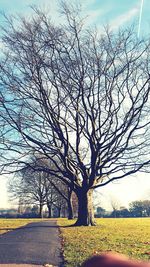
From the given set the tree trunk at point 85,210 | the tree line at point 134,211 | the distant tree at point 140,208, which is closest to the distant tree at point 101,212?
the tree line at point 134,211

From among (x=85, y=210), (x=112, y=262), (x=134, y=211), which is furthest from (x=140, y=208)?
(x=112, y=262)

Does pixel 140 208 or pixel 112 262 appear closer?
pixel 112 262

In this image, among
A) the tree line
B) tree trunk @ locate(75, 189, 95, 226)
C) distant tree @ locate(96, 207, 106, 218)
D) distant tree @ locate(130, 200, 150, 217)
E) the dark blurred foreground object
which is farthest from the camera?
distant tree @ locate(130, 200, 150, 217)

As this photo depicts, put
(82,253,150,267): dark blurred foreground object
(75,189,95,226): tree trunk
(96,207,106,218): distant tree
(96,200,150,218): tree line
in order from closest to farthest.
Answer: (82,253,150,267): dark blurred foreground object, (75,189,95,226): tree trunk, (96,207,106,218): distant tree, (96,200,150,218): tree line

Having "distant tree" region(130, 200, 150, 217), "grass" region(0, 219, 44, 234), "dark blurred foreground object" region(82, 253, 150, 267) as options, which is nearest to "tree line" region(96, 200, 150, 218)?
"distant tree" region(130, 200, 150, 217)

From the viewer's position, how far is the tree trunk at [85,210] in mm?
28266

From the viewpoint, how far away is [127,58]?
2591 centimetres

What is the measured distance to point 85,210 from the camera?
28.6 meters

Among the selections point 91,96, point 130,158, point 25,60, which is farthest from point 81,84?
point 130,158

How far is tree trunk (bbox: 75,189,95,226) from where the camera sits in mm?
28266

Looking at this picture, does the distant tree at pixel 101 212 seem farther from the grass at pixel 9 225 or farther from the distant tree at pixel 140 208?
the grass at pixel 9 225

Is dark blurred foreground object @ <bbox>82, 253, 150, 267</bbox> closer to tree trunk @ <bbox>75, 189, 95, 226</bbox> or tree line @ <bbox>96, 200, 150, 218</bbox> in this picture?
tree trunk @ <bbox>75, 189, 95, 226</bbox>

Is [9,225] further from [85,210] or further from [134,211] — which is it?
[134,211]

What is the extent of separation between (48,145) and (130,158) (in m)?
6.55
